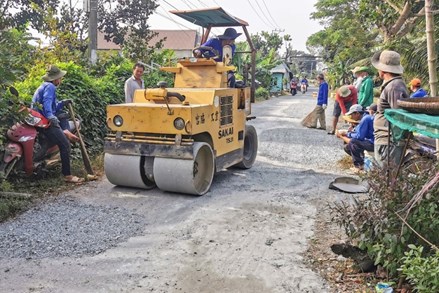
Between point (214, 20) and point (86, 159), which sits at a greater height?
point (214, 20)

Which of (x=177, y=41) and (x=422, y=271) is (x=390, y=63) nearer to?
(x=422, y=271)

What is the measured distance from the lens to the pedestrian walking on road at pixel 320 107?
1332 centimetres

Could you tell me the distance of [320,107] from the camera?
44.7 ft

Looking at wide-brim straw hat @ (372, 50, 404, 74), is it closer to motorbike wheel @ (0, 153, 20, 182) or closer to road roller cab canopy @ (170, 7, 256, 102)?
road roller cab canopy @ (170, 7, 256, 102)

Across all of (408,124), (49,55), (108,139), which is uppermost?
(49,55)

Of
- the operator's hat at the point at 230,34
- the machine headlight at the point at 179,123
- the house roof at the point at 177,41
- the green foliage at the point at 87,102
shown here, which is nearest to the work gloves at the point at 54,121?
the green foliage at the point at 87,102

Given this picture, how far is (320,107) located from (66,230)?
32.6ft

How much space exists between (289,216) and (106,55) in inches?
395

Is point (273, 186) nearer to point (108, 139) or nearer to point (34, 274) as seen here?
point (108, 139)

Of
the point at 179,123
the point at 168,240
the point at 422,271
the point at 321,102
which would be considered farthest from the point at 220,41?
the point at 321,102

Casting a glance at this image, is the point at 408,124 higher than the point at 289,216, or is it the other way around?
the point at 408,124

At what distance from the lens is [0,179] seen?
5836 millimetres

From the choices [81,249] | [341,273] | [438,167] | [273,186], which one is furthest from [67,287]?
[273,186]

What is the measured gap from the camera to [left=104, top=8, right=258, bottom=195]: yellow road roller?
242 inches
